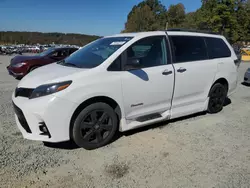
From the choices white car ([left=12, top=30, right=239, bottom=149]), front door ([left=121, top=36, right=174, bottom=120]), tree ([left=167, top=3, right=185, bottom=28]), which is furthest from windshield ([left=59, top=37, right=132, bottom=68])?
tree ([left=167, top=3, right=185, bottom=28])

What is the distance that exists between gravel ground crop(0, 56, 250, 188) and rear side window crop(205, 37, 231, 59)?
156 centimetres

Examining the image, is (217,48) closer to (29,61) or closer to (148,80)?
(148,80)

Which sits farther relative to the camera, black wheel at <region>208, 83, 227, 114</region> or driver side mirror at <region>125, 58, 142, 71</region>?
black wheel at <region>208, 83, 227, 114</region>

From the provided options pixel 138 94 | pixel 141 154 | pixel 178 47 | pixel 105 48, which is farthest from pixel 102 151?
pixel 178 47

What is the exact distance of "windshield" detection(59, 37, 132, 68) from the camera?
141 inches

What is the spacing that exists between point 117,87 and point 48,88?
3.23 ft

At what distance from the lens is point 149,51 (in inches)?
153

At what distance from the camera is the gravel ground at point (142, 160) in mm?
2658

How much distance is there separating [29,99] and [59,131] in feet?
1.96

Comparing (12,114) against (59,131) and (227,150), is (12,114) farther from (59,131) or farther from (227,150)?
(227,150)

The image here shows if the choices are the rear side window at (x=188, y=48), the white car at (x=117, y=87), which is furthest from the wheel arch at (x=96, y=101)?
the rear side window at (x=188, y=48)

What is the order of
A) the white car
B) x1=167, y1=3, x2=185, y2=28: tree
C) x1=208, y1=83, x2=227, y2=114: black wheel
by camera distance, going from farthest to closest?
1. x1=167, y1=3, x2=185, y2=28: tree
2. x1=208, y1=83, x2=227, y2=114: black wheel
3. the white car

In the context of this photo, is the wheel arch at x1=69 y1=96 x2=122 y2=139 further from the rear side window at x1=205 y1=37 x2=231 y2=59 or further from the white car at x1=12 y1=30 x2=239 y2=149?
the rear side window at x1=205 y1=37 x2=231 y2=59

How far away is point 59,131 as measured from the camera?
3.07m
